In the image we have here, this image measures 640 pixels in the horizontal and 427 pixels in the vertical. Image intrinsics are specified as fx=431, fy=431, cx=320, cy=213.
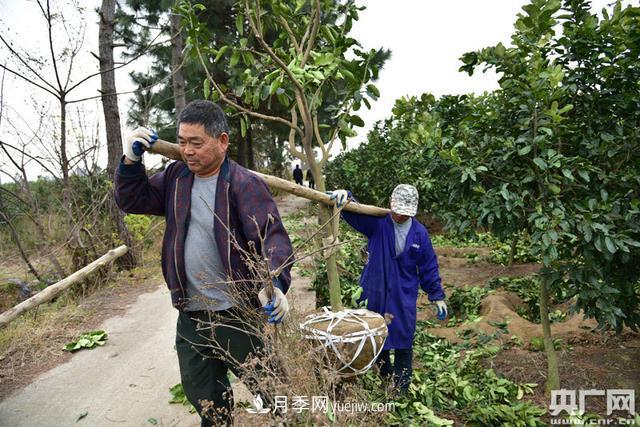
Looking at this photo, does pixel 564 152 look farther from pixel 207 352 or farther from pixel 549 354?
Answer: pixel 207 352

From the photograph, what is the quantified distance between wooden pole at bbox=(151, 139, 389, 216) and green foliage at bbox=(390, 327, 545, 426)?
143 centimetres

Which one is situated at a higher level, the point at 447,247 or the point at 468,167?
the point at 468,167

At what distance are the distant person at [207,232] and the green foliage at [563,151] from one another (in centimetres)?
160

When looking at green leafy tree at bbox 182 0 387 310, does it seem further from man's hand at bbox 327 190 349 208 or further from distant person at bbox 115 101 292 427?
distant person at bbox 115 101 292 427

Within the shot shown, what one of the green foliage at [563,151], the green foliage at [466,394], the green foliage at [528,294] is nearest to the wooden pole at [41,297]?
the green foliage at [466,394]

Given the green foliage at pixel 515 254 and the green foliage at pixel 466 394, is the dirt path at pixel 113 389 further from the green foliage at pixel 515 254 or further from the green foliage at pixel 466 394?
the green foliage at pixel 515 254

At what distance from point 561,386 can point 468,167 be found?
6.73ft

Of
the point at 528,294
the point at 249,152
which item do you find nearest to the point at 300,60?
the point at 528,294

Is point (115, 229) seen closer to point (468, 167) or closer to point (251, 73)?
point (251, 73)

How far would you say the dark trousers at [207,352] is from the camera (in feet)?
7.39

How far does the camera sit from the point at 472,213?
327 cm

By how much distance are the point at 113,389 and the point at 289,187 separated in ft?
7.82

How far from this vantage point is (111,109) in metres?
7.68

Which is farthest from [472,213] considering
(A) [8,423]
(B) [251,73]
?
(A) [8,423]
